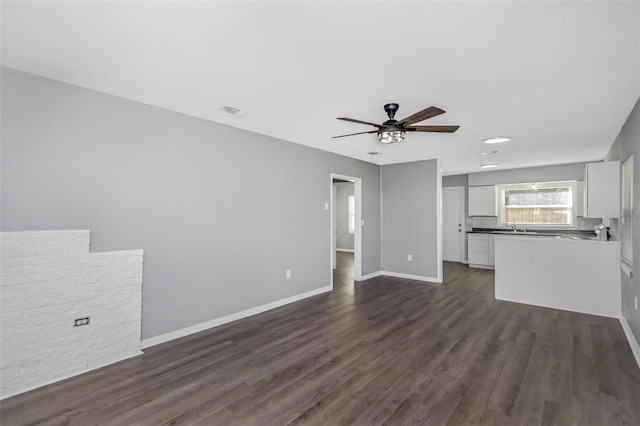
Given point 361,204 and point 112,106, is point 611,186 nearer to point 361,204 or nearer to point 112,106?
point 361,204

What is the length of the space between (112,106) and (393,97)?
275 centimetres

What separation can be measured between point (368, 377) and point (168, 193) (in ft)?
9.12

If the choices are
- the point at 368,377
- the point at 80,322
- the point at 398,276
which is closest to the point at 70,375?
the point at 80,322

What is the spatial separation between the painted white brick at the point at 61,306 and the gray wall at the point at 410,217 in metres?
5.07

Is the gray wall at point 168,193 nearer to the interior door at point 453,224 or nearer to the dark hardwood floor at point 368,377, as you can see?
the dark hardwood floor at point 368,377

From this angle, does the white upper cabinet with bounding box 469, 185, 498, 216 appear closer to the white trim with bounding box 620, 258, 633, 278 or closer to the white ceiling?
the white trim with bounding box 620, 258, 633, 278

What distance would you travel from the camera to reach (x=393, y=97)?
291 centimetres

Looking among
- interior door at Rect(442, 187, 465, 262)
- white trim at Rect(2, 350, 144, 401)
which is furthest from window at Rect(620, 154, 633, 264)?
white trim at Rect(2, 350, 144, 401)

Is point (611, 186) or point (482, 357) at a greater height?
point (611, 186)

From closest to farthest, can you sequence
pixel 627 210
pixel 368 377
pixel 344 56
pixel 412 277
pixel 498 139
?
pixel 344 56, pixel 368 377, pixel 627 210, pixel 498 139, pixel 412 277

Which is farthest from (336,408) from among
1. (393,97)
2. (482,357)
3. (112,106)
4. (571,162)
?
(571,162)

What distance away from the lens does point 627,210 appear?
3795 millimetres

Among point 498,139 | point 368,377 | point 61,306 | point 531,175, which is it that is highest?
point 498,139

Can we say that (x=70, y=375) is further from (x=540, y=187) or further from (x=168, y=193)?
(x=540, y=187)
